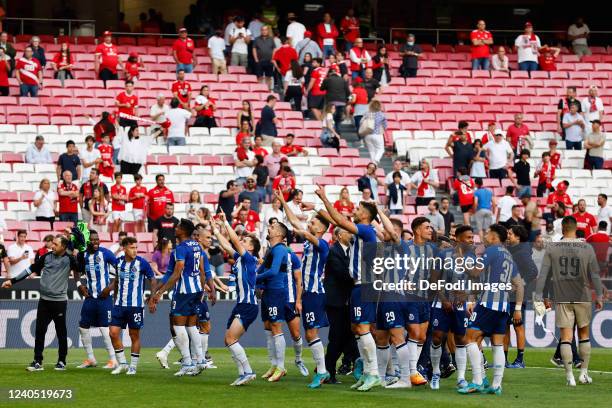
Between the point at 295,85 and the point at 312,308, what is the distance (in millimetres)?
14875

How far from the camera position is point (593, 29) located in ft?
126

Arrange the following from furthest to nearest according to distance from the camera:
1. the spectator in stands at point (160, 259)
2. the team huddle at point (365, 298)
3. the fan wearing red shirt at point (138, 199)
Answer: the fan wearing red shirt at point (138, 199) → the spectator in stands at point (160, 259) → the team huddle at point (365, 298)

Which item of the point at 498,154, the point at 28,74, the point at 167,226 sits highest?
the point at 28,74

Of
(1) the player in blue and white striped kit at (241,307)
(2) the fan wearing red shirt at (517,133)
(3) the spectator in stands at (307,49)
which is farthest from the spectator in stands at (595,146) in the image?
(1) the player in blue and white striped kit at (241,307)

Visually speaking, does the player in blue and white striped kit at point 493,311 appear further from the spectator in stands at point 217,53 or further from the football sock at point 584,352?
the spectator in stands at point 217,53

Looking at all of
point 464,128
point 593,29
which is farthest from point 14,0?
point 593,29


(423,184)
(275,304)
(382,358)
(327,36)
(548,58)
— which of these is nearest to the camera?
(382,358)

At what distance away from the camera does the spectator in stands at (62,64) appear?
1154 inches

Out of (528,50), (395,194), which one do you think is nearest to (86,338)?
(395,194)

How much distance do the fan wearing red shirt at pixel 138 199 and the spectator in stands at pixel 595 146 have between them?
10.6 m

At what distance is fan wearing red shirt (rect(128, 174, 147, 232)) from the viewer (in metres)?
25.0

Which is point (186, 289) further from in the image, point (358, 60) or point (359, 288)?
point (358, 60)

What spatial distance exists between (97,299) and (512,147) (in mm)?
14517

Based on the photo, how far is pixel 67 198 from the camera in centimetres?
2484
